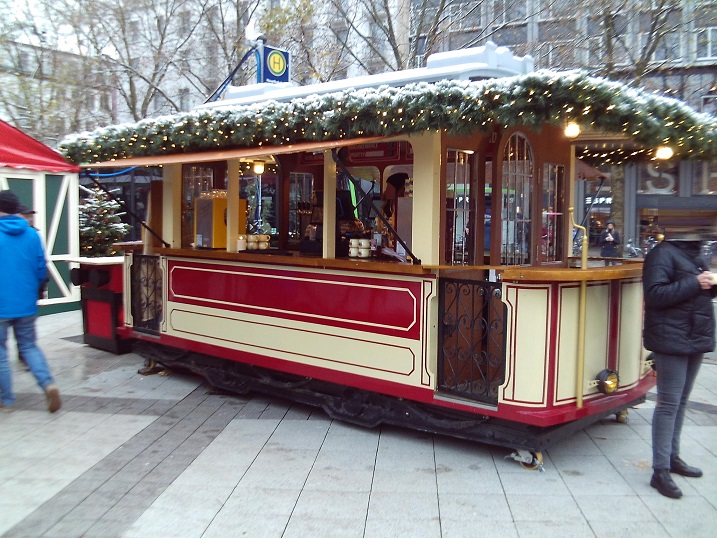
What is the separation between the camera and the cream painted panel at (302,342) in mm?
5105

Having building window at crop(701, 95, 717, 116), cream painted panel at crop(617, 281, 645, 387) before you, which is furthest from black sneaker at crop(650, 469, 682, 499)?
building window at crop(701, 95, 717, 116)

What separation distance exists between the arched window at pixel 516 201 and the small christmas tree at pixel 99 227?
33.5 feet

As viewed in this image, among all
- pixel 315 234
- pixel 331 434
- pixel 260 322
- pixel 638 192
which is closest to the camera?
pixel 331 434

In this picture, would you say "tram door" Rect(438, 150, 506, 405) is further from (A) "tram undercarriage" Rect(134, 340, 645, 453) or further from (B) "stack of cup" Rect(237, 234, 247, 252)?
(B) "stack of cup" Rect(237, 234, 247, 252)

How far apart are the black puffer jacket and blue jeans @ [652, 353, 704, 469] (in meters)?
0.09

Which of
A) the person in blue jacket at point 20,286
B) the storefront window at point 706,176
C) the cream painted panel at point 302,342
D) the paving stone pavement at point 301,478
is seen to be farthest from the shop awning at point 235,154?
the storefront window at point 706,176

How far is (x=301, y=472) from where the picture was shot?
459 cm

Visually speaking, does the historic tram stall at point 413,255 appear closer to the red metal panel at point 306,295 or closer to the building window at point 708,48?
the red metal panel at point 306,295

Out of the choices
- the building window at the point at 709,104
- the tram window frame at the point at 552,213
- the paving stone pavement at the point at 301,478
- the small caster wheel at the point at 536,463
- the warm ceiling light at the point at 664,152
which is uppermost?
the building window at the point at 709,104

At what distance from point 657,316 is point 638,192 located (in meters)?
19.4

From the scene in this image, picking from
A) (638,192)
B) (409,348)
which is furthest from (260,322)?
(638,192)

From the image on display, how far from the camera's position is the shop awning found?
4.92 meters

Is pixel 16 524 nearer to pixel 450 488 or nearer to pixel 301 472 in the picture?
pixel 301 472

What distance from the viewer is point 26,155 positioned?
6738 millimetres
